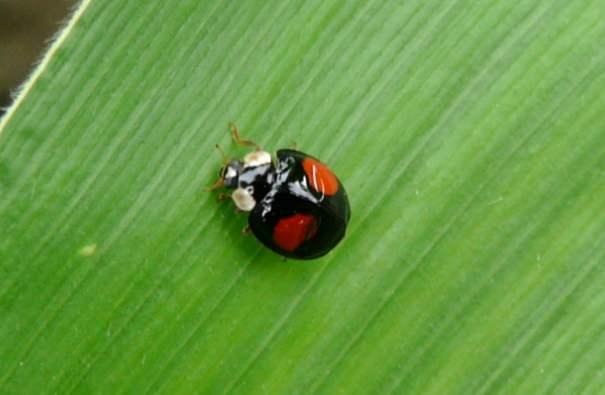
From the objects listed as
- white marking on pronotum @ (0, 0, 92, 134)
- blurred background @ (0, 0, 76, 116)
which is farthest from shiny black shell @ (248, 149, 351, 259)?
blurred background @ (0, 0, 76, 116)

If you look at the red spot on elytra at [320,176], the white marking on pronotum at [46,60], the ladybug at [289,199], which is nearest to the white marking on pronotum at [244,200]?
the ladybug at [289,199]

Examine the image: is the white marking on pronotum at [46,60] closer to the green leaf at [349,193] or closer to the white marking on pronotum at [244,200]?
the green leaf at [349,193]

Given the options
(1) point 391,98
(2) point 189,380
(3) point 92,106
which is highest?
(1) point 391,98

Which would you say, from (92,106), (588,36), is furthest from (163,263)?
(588,36)

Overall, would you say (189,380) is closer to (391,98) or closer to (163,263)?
(163,263)

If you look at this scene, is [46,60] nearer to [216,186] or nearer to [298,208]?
[216,186]

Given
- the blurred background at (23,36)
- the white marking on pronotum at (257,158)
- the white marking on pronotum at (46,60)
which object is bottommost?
the blurred background at (23,36)

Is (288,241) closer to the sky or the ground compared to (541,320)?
closer to the ground

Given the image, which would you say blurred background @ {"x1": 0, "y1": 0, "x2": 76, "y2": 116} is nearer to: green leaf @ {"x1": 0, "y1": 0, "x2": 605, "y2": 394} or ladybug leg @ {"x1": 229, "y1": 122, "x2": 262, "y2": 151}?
green leaf @ {"x1": 0, "y1": 0, "x2": 605, "y2": 394}
